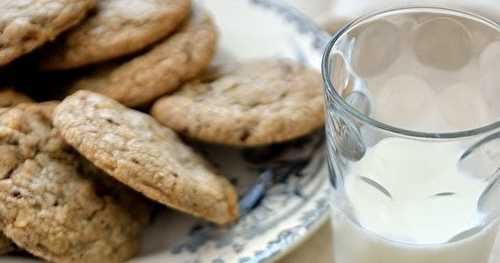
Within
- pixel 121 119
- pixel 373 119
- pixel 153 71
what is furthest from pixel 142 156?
pixel 373 119

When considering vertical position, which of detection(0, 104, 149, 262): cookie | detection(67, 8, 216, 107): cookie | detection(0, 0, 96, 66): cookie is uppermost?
detection(0, 0, 96, 66): cookie

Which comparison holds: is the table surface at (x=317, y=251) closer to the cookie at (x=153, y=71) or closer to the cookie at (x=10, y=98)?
the cookie at (x=153, y=71)

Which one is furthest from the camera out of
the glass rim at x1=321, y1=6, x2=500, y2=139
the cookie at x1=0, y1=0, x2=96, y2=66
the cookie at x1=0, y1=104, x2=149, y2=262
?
the cookie at x1=0, y1=0, x2=96, y2=66

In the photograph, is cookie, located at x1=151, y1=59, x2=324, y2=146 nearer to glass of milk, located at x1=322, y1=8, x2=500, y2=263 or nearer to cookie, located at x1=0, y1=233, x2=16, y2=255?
glass of milk, located at x1=322, y1=8, x2=500, y2=263

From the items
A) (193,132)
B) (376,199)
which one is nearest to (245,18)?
(193,132)

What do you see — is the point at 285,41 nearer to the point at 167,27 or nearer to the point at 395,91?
the point at 167,27

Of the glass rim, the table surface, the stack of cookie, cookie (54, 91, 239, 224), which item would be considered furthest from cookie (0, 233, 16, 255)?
the glass rim

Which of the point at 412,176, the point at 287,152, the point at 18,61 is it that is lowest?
the point at 287,152

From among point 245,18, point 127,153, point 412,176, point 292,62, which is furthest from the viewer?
point 245,18
